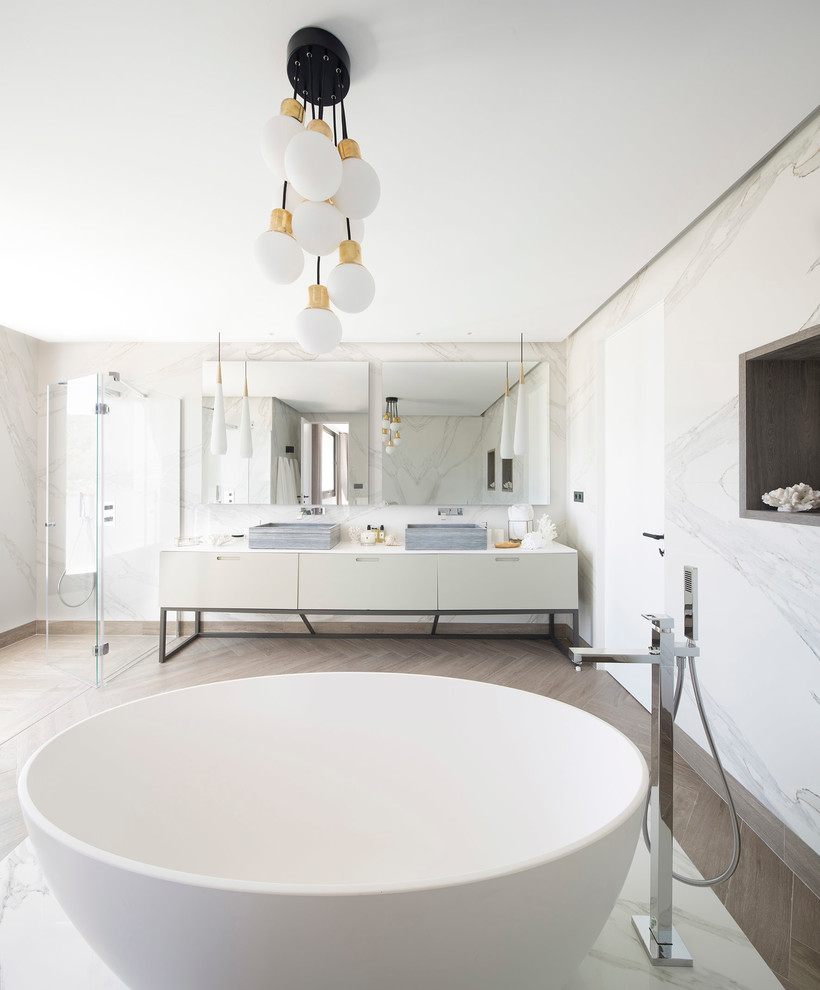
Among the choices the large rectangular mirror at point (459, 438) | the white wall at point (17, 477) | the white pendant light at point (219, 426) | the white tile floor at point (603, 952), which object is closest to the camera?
the white tile floor at point (603, 952)

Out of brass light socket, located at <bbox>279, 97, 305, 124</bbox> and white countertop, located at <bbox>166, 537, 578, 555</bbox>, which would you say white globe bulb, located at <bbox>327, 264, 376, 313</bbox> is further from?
white countertop, located at <bbox>166, 537, 578, 555</bbox>

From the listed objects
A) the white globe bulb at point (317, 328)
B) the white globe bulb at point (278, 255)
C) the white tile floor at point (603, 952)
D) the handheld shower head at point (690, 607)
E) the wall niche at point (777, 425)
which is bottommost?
the white tile floor at point (603, 952)

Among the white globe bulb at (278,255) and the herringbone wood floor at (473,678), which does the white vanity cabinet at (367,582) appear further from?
the white globe bulb at (278,255)

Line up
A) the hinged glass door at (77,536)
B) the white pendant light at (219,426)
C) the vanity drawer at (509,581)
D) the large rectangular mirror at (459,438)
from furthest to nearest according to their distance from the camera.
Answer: the large rectangular mirror at (459,438) < the white pendant light at (219,426) < the vanity drawer at (509,581) < the hinged glass door at (77,536)

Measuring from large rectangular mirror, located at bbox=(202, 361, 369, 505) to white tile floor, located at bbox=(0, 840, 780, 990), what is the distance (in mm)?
3135

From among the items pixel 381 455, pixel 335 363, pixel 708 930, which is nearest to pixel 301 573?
pixel 381 455

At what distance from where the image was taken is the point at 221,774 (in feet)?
4.37

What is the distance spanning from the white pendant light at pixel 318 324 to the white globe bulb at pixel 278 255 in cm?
10

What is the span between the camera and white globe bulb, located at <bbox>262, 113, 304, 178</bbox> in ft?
4.12

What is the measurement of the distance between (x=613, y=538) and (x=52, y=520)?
12.9 feet

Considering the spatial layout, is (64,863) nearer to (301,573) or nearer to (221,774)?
(221,774)

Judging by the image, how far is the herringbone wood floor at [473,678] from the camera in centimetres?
145

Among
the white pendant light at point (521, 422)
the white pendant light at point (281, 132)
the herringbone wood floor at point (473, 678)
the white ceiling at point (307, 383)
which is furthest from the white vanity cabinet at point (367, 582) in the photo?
the white pendant light at point (281, 132)

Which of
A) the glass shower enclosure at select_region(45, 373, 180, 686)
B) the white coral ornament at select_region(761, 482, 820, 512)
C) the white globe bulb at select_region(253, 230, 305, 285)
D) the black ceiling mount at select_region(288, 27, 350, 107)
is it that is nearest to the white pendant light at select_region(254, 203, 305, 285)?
the white globe bulb at select_region(253, 230, 305, 285)
